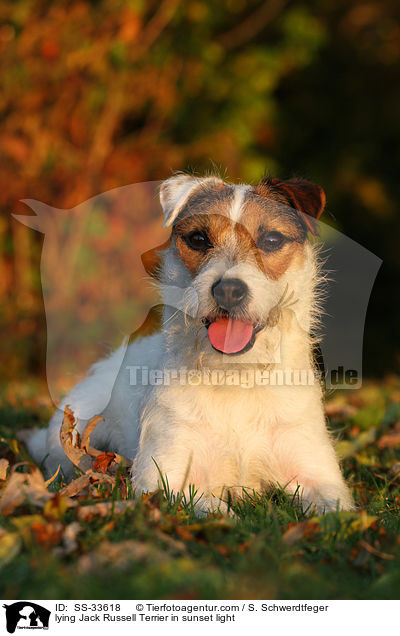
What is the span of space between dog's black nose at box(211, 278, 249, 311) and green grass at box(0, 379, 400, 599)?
89cm

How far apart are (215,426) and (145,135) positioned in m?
7.01

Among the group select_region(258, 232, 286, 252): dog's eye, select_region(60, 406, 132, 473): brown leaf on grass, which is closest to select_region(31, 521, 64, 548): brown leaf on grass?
select_region(60, 406, 132, 473): brown leaf on grass

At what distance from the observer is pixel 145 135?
9461 millimetres

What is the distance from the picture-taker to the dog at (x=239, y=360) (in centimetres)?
317

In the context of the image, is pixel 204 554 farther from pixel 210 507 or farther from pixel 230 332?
pixel 230 332

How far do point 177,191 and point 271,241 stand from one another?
0.67m

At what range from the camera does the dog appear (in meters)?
3.17

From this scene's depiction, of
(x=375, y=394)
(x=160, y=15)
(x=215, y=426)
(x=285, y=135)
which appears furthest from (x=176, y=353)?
(x=285, y=135)

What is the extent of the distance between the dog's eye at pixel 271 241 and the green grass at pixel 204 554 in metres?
1.22

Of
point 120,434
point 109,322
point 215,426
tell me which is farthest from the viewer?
point 109,322

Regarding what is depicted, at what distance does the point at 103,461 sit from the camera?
3.44m

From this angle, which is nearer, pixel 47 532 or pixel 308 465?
pixel 47 532

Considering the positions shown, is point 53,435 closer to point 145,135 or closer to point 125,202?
point 125,202
